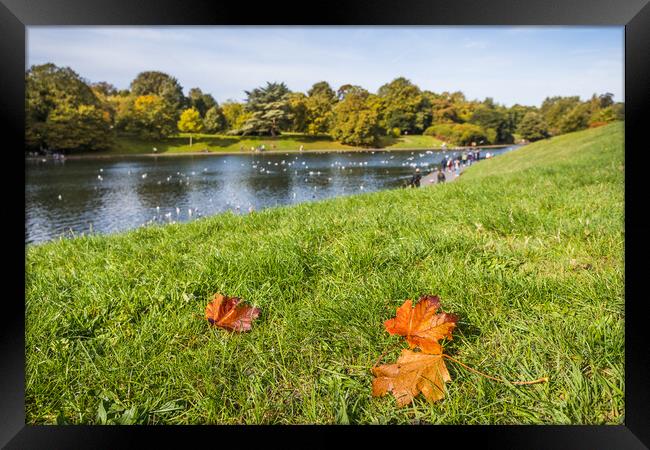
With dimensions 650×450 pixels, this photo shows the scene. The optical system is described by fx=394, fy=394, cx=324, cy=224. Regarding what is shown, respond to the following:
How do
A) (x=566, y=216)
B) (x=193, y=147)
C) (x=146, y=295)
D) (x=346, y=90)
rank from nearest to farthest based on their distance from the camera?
(x=146, y=295)
(x=566, y=216)
(x=346, y=90)
(x=193, y=147)

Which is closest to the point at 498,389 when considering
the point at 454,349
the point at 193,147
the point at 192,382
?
the point at 454,349

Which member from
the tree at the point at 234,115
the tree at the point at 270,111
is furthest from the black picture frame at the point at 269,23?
the tree at the point at 234,115

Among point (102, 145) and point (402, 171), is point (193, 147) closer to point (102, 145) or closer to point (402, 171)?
point (102, 145)

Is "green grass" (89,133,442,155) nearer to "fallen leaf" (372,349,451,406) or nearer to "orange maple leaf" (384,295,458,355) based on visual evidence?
"orange maple leaf" (384,295,458,355)

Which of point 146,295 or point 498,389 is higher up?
point 146,295

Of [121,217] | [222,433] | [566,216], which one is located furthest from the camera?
[121,217]

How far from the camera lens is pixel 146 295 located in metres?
1.31

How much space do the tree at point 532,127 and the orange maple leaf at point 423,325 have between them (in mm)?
4756

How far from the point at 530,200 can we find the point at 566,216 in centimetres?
41

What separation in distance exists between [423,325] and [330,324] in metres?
0.28

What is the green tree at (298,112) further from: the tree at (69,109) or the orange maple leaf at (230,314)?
the tree at (69,109)

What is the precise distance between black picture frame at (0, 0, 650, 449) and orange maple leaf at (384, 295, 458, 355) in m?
0.23

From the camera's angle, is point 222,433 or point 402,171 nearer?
point 222,433

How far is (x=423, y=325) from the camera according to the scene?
A: 3.07 ft
